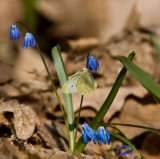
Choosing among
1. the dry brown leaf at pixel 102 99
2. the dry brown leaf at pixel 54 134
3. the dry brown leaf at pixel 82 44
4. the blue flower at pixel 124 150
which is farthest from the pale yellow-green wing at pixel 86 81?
A: the dry brown leaf at pixel 82 44

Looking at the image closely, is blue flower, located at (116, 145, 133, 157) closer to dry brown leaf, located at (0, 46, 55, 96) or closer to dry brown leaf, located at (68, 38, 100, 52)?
dry brown leaf, located at (0, 46, 55, 96)

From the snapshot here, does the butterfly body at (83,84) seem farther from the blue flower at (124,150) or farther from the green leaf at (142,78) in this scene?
the blue flower at (124,150)

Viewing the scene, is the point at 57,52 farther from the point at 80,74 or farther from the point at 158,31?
the point at 158,31

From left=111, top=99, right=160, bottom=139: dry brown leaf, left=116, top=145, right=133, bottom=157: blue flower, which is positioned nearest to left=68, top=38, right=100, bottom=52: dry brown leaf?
left=111, top=99, right=160, bottom=139: dry brown leaf

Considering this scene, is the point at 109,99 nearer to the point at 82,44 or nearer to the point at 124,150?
the point at 124,150

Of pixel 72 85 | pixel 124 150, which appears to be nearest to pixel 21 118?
pixel 72 85

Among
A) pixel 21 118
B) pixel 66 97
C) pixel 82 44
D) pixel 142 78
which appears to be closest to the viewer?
pixel 142 78
